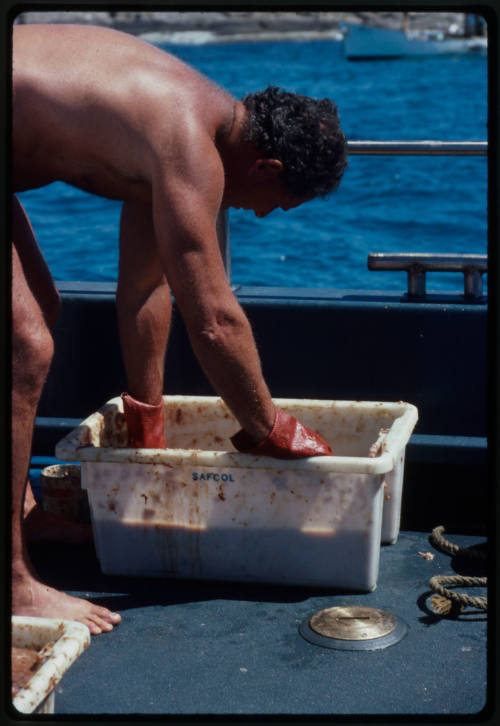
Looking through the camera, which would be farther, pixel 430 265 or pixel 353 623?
pixel 430 265

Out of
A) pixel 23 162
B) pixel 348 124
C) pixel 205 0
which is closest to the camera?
pixel 205 0

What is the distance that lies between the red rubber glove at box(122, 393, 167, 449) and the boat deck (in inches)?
15.2

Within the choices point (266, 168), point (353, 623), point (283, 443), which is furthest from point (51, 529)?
point (266, 168)

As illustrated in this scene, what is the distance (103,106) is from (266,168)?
434 millimetres

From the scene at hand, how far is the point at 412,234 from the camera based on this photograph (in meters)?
12.3

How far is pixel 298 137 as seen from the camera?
7.52 feet

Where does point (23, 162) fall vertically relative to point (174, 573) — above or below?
above

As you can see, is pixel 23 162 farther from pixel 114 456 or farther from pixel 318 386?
pixel 318 386

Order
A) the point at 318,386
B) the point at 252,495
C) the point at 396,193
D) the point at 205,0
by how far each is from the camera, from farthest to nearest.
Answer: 1. the point at 396,193
2. the point at 318,386
3. the point at 252,495
4. the point at 205,0

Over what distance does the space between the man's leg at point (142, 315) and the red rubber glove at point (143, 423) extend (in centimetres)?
3

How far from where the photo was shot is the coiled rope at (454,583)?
7.76ft

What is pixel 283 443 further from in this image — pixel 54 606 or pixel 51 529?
pixel 51 529

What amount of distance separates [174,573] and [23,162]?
3.82ft

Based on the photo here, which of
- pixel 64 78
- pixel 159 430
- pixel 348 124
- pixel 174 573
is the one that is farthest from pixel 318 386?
pixel 348 124
